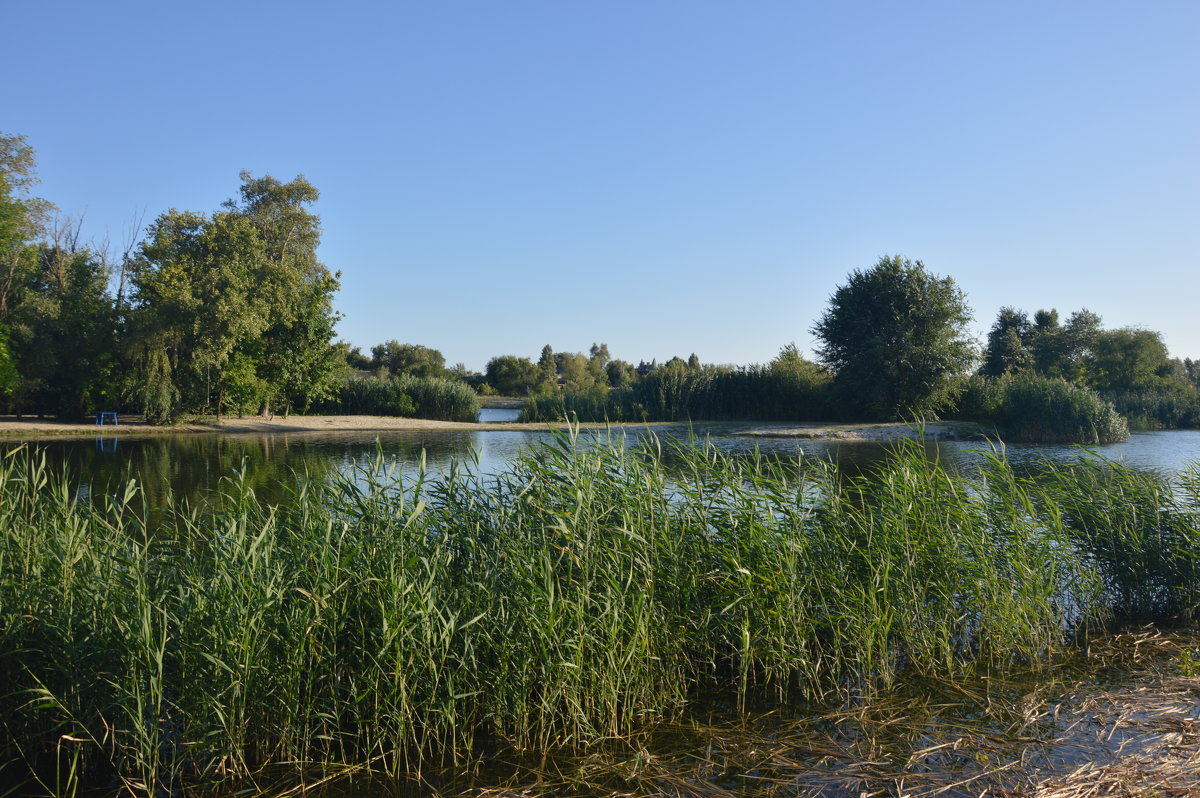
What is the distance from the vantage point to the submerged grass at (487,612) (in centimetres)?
420

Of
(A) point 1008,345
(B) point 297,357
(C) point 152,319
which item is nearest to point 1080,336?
(A) point 1008,345

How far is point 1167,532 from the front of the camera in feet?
24.0

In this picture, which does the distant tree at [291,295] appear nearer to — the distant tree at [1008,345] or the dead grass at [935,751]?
the dead grass at [935,751]

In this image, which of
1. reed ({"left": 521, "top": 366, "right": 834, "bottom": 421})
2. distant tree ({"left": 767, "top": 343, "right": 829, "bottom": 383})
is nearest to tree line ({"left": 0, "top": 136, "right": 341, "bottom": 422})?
reed ({"left": 521, "top": 366, "right": 834, "bottom": 421})

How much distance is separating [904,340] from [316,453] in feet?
83.1

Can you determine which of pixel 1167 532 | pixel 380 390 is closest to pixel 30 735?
pixel 1167 532

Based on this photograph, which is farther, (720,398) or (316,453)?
(720,398)

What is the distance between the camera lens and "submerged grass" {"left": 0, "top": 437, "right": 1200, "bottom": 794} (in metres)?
4.20

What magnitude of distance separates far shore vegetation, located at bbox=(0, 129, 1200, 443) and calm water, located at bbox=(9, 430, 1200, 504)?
149 inches

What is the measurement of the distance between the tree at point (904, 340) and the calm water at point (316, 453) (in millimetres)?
7017

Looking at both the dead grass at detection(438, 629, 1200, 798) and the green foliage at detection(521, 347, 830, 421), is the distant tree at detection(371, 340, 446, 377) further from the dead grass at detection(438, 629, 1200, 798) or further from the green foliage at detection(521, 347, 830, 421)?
the dead grass at detection(438, 629, 1200, 798)

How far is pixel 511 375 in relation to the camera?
6750 centimetres

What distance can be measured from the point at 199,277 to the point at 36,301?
260 inches

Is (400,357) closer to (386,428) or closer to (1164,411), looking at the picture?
(386,428)
